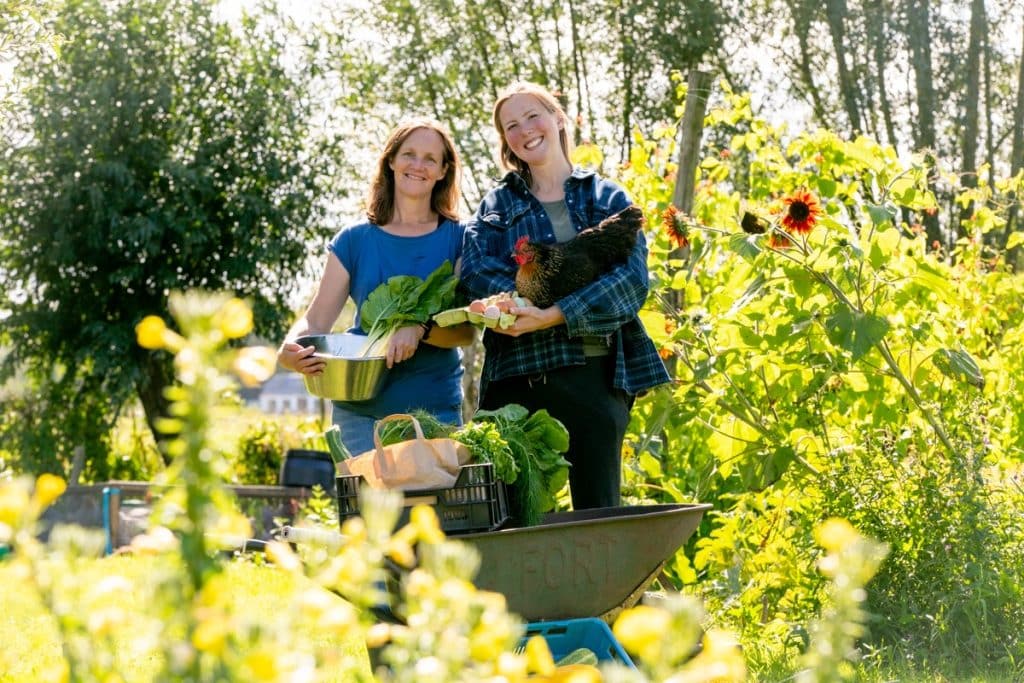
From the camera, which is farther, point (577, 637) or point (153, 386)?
point (153, 386)

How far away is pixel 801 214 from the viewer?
324 cm

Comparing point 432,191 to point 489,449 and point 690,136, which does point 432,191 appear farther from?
point 690,136

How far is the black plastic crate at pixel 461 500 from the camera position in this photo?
2.19 metres

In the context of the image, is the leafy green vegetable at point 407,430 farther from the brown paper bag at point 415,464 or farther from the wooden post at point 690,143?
the wooden post at point 690,143

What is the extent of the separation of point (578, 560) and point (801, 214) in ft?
4.80

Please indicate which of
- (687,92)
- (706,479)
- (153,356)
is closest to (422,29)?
(153,356)

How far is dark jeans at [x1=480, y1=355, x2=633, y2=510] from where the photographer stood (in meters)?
2.76

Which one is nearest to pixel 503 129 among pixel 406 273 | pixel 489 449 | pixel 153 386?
pixel 406 273

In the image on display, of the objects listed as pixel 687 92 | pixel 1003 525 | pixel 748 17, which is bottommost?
pixel 1003 525

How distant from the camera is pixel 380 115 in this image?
12.2 meters

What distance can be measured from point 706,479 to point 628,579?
5.26 feet

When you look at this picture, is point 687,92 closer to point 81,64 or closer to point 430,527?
point 430,527

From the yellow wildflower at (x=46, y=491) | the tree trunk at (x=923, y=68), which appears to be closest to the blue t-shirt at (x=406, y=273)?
the yellow wildflower at (x=46, y=491)

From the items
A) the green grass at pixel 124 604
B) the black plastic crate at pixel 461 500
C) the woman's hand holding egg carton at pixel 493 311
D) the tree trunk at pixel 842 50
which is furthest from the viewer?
the tree trunk at pixel 842 50
